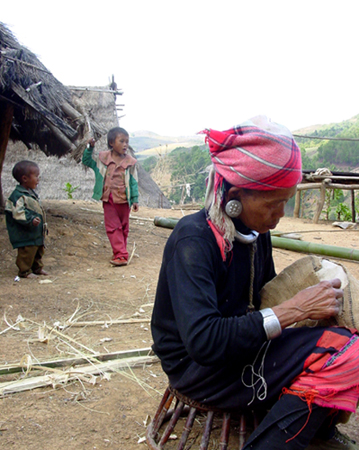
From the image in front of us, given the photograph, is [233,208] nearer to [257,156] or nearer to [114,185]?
[257,156]

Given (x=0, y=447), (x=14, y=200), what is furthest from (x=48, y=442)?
(x=14, y=200)

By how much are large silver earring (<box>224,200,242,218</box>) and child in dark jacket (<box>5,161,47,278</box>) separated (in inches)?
134

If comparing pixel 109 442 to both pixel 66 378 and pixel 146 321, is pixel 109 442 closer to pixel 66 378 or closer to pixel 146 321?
pixel 66 378

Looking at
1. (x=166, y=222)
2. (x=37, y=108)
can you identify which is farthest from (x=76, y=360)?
(x=166, y=222)

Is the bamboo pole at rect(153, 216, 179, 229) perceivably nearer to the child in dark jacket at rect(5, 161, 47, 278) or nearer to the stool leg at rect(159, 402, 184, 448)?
the child in dark jacket at rect(5, 161, 47, 278)

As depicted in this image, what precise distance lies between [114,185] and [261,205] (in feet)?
13.5

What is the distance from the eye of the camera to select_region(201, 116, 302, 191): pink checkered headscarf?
4.94 feet

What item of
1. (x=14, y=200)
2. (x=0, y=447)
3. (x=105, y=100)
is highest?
(x=105, y=100)

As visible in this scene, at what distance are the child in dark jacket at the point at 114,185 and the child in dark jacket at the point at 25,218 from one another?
1010mm

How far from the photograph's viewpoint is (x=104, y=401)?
2277mm

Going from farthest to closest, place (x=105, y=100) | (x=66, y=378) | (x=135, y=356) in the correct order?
1. (x=105, y=100)
2. (x=135, y=356)
3. (x=66, y=378)

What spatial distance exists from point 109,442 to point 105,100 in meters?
13.8

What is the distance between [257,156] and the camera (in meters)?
1.50

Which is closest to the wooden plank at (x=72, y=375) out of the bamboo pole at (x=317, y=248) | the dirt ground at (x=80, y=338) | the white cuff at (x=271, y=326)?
the dirt ground at (x=80, y=338)
